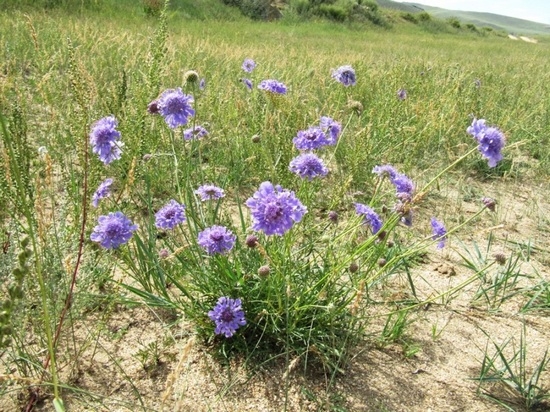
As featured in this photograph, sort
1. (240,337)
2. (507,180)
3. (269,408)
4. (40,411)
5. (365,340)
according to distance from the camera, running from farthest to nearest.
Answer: (507,180), (365,340), (240,337), (269,408), (40,411)

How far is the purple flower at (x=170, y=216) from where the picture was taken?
1.80 m

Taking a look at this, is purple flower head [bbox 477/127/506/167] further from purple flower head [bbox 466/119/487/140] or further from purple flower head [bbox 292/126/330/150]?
purple flower head [bbox 292/126/330/150]

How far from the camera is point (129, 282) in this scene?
7.56 ft

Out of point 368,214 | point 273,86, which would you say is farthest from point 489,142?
point 273,86

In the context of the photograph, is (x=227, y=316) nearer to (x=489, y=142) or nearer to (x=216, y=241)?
(x=216, y=241)

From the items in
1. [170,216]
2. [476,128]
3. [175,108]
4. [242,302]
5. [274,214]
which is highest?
[476,128]

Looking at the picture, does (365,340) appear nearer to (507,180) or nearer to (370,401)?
(370,401)

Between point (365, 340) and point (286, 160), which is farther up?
point (286, 160)

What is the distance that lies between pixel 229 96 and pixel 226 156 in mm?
903

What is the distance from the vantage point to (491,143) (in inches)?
67.6

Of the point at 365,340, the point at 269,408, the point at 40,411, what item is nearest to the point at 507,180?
the point at 365,340

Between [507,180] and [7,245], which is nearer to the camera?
[7,245]

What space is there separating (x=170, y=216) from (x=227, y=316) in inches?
17.6

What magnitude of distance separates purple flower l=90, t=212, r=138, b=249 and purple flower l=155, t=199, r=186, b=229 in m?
0.17
